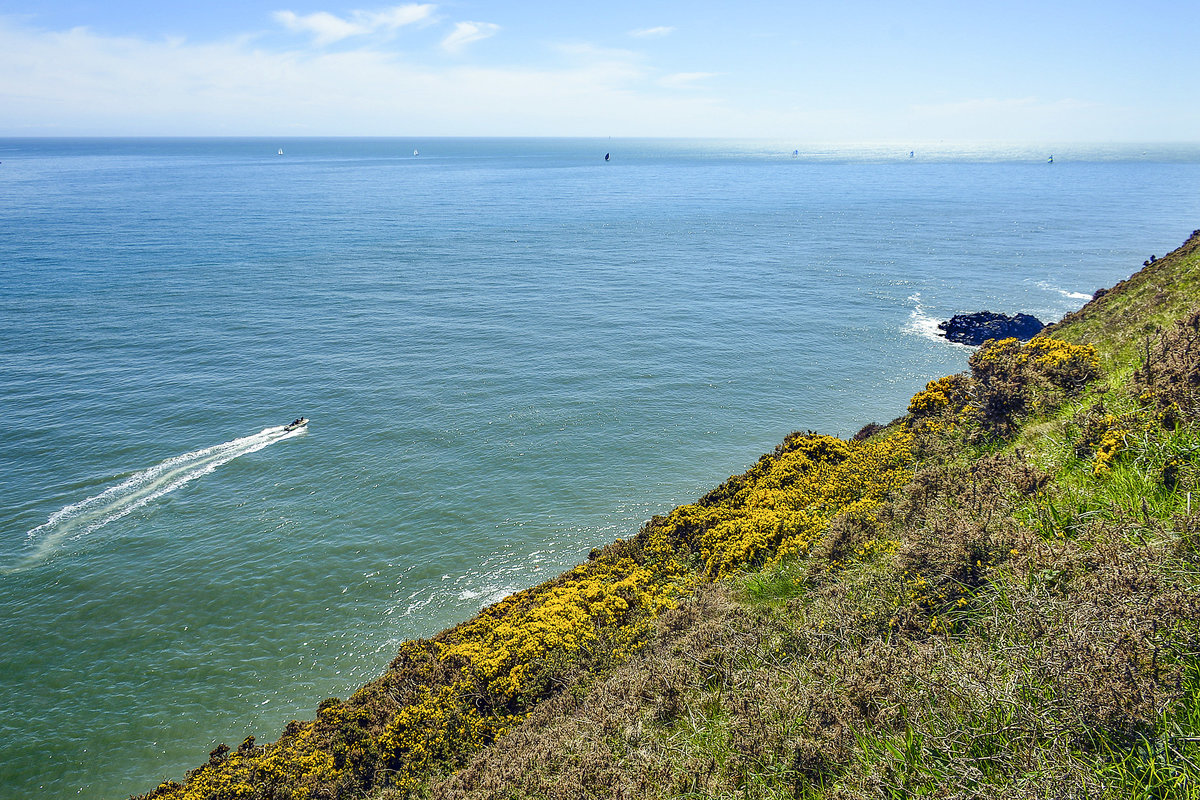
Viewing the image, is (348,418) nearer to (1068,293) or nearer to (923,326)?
(923,326)

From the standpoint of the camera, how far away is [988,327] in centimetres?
5397

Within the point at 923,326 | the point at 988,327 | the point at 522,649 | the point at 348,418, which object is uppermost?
the point at 988,327

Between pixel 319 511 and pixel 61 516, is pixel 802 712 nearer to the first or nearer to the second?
pixel 319 511

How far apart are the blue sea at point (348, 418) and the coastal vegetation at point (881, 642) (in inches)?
313

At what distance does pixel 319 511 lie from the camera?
3189 cm

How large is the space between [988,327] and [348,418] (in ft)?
174

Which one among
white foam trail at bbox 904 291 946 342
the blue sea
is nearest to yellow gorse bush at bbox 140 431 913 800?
the blue sea

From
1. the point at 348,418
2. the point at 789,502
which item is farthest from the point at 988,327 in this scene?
the point at 348,418

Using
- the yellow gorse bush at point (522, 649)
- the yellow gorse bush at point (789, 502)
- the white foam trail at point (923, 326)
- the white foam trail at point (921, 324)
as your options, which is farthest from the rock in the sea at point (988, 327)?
the yellow gorse bush at point (522, 649)

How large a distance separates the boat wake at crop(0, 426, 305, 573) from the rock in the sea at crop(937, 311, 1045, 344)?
53829 millimetres

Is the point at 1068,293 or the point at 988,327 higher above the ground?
the point at 1068,293

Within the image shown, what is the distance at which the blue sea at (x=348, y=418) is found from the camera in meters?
23.5

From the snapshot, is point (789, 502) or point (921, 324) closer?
point (789, 502)

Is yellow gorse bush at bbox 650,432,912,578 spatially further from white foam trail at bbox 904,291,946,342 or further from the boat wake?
white foam trail at bbox 904,291,946,342
